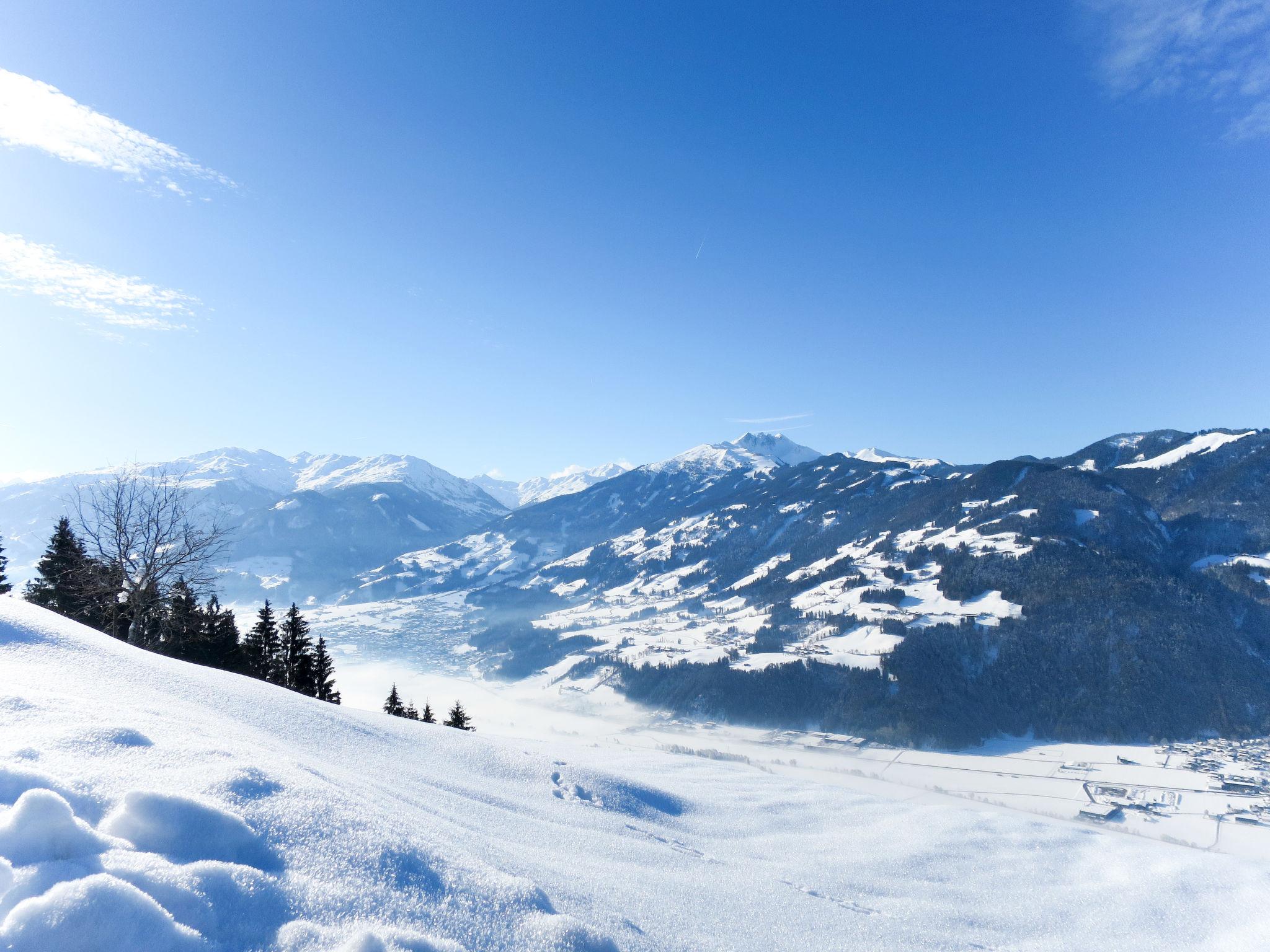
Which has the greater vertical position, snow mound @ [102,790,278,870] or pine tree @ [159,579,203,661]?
snow mound @ [102,790,278,870]

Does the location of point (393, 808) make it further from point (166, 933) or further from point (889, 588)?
point (889, 588)

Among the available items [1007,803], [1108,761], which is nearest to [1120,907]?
[1007,803]

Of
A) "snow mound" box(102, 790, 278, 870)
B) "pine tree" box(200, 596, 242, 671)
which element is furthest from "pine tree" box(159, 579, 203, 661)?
"snow mound" box(102, 790, 278, 870)

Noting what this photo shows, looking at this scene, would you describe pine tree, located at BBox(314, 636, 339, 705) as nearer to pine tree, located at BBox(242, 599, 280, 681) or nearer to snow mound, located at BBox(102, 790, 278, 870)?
pine tree, located at BBox(242, 599, 280, 681)

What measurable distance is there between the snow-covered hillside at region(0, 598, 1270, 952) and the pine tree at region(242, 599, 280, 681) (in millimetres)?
30997

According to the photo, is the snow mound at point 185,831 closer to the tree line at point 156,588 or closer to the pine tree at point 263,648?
the tree line at point 156,588

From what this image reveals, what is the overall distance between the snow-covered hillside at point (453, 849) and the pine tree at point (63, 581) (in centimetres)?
2173

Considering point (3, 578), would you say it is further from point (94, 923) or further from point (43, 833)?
point (94, 923)

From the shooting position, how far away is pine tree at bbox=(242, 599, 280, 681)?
36.1 meters

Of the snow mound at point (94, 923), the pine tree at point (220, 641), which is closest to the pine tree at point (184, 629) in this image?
the pine tree at point (220, 641)

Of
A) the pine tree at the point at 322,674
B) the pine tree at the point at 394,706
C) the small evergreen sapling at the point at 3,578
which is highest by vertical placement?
the small evergreen sapling at the point at 3,578

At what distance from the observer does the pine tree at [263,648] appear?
36062mm

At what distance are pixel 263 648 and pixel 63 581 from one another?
13.3m

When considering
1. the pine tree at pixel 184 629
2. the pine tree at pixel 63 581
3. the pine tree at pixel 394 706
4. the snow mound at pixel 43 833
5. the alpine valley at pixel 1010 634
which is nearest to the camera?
the snow mound at pixel 43 833
